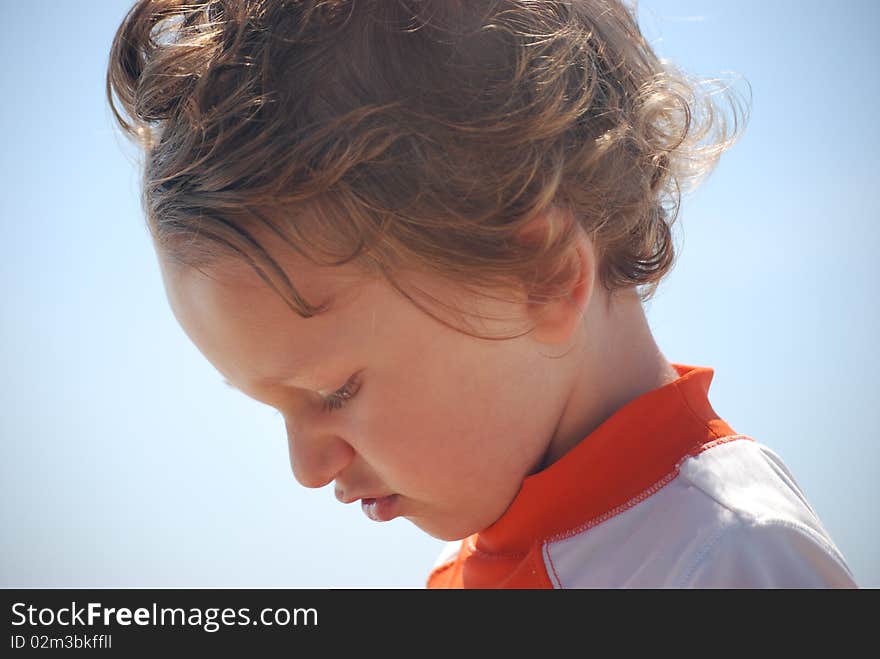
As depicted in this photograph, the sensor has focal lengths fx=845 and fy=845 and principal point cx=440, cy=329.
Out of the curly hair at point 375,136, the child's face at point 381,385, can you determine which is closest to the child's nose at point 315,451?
the child's face at point 381,385

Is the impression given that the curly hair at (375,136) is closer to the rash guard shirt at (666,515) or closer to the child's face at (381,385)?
the child's face at (381,385)

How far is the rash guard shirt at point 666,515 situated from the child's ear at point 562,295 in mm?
89

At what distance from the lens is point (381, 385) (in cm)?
68

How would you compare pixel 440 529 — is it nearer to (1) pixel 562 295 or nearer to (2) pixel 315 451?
(2) pixel 315 451

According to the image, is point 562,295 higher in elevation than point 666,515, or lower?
higher

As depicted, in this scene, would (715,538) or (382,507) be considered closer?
(715,538)

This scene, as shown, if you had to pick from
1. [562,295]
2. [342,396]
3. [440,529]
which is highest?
[562,295]

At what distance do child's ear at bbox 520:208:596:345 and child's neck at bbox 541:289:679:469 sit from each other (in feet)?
0.10

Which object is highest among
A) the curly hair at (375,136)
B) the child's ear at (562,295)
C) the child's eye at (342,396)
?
the curly hair at (375,136)

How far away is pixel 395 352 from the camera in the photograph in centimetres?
67

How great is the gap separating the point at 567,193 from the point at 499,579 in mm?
351

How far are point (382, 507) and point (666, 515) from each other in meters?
0.25

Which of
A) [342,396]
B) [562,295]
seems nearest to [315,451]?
[342,396]

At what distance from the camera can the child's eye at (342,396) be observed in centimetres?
69
